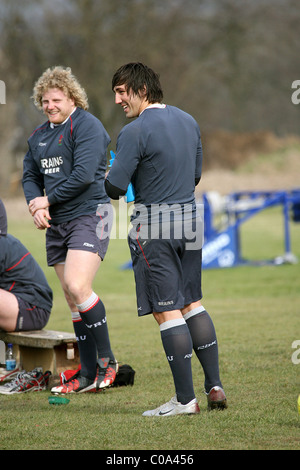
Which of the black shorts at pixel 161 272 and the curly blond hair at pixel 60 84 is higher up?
the curly blond hair at pixel 60 84

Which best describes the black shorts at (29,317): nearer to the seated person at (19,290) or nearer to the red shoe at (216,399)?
the seated person at (19,290)

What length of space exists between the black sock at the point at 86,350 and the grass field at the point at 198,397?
191 millimetres

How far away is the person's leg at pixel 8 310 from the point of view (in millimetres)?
5211

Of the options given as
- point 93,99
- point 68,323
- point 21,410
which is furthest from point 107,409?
point 93,99

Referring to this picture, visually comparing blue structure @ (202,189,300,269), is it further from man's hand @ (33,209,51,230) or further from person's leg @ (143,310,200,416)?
person's leg @ (143,310,200,416)

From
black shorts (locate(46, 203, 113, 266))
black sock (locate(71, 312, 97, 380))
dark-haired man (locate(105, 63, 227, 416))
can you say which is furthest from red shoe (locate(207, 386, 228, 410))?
black shorts (locate(46, 203, 113, 266))

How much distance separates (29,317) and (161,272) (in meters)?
1.77

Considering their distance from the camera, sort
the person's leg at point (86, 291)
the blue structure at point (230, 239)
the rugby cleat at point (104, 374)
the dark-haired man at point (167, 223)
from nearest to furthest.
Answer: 1. the dark-haired man at point (167, 223)
2. the person's leg at point (86, 291)
3. the rugby cleat at point (104, 374)
4. the blue structure at point (230, 239)

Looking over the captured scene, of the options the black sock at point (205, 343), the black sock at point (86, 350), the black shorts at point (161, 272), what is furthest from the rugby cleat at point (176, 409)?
the black sock at point (86, 350)

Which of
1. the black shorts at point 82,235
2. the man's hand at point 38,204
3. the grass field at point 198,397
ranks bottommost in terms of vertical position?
the grass field at point 198,397

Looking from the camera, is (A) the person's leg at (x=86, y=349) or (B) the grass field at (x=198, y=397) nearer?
(B) the grass field at (x=198, y=397)

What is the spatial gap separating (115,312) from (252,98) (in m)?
29.5

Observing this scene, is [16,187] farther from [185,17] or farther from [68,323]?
[68,323]

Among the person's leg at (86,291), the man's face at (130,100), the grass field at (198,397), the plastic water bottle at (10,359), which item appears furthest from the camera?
the plastic water bottle at (10,359)
